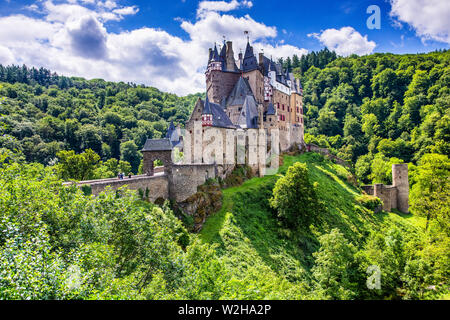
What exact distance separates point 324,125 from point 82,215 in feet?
325

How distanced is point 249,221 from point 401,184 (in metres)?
37.5

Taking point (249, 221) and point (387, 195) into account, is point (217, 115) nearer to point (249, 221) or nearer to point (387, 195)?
point (249, 221)

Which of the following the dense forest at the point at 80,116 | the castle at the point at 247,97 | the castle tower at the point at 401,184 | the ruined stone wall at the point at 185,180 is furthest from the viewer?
the dense forest at the point at 80,116

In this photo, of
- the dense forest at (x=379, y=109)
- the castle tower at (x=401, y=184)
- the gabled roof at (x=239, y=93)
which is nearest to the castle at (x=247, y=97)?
the gabled roof at (x=239, y=93)

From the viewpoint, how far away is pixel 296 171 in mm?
37094

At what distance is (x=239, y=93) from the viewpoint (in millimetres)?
51562

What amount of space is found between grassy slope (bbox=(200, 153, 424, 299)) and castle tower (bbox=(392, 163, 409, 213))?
5467mm

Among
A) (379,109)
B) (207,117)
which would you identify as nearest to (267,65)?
(207,117)

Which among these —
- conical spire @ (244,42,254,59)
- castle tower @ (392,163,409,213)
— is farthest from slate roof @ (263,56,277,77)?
castle tower @ (392,163,409,213)

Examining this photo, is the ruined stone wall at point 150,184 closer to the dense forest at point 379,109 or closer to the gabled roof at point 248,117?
the gabled roof at point 248,117

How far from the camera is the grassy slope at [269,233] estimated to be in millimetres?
27391

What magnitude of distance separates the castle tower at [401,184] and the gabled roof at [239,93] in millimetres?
30954

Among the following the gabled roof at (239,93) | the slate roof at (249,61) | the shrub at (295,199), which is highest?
the slate roof at (249,61)

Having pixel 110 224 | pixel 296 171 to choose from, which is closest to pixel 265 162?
pixel 296 171
